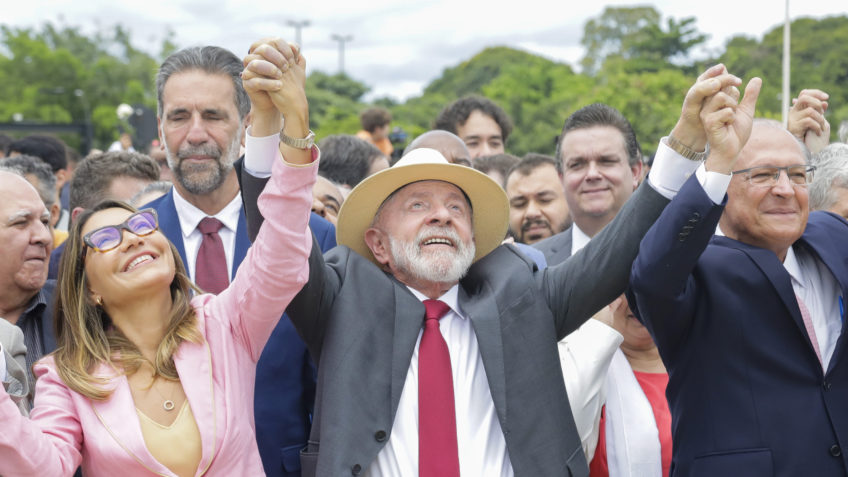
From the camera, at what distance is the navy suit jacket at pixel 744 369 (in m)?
2.64

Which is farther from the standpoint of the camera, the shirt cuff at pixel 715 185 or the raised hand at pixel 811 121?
the raised hand at pixel 811 121

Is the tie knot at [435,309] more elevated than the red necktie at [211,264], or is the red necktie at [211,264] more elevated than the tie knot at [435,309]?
the red necktie at [211,264]

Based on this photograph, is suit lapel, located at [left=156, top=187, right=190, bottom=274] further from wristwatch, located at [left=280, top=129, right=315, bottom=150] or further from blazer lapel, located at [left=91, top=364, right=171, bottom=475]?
wristwatch, located at [left=280, top=129, right=315, bottom=150]

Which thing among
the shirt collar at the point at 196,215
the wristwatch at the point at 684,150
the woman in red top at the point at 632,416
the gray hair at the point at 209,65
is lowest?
the woman in red top at the point at 632,416

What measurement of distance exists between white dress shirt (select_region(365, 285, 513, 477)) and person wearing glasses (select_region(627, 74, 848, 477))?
1.90ft

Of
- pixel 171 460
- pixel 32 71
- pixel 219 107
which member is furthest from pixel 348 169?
pixel 32 71

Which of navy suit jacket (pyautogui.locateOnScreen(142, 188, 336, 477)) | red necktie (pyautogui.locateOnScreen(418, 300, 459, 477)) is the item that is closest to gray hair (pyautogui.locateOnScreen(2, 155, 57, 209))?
navy suit jacket (pyautogui.locateOnScreen(142, 188, 336, 477))

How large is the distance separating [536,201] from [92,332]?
3.16m

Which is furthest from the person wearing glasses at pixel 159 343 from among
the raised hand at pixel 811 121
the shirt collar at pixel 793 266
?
the raised hand at pixel 811 121

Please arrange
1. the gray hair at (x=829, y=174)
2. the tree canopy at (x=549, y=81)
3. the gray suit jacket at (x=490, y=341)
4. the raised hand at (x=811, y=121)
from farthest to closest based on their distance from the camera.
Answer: the tree canopy at (x=549, y=81) < the gray hair at (x=829, y=174) < the raised hand at (x=811, y=121) < the gray suit jacket at (x=490, y=341)

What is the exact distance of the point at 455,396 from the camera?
9.12 feet

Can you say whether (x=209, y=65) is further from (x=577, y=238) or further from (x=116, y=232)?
(x=577, y=238)

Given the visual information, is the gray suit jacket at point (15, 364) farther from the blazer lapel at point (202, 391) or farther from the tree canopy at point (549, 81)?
the tree canopy at point (549, 81)

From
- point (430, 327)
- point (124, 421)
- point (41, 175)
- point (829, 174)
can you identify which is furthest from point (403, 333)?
point (41, 175)
